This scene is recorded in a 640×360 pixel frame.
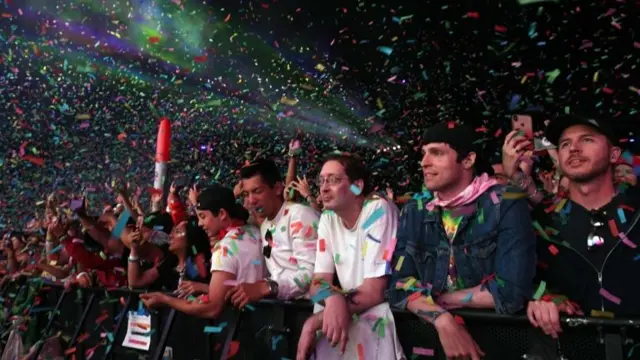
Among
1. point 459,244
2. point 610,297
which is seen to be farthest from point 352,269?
point 610,297

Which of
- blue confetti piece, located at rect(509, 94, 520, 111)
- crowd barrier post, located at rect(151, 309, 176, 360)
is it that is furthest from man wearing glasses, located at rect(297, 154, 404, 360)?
blue confetti piece, located at rect(509, 94, 520, 111)

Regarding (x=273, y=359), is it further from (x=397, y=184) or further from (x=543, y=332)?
(x=397, y=184)

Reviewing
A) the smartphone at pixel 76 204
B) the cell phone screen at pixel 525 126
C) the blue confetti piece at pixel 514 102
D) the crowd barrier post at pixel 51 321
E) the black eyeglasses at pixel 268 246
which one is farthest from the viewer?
the blue confetti piece at pixel 514 102

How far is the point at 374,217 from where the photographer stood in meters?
3.68

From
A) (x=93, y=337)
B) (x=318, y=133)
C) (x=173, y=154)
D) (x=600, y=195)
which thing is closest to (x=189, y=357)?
(x=93, y=337)

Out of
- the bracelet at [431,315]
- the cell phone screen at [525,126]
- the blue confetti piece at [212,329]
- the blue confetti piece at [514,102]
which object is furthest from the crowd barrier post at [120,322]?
the blue confetti piece at [514,102]

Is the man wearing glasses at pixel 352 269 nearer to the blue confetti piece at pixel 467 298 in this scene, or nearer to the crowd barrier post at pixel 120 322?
the blue confetti piece at pixel 467 298

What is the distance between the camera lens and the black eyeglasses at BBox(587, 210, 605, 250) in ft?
9.37

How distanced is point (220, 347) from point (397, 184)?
18.0 ft

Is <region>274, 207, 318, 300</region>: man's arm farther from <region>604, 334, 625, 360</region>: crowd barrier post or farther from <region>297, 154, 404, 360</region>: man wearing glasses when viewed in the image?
<region>604, 334, 625, 360</region>: crowd barrier post

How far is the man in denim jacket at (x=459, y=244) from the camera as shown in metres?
2.76

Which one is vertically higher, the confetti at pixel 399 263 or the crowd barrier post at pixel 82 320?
the confetti at pixel 399 263

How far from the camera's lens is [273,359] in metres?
3.76

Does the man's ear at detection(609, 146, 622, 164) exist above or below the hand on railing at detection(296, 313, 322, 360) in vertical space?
above
